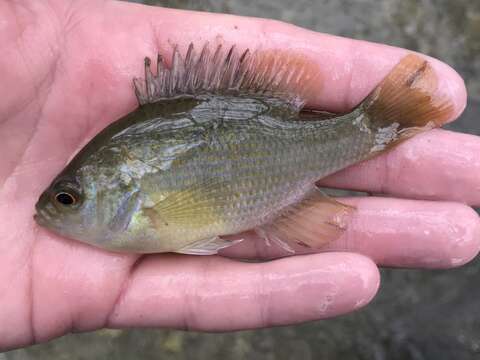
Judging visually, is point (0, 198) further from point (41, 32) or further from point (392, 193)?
point (392, 193)

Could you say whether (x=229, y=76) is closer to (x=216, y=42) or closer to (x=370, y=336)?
(x=216, y=42)

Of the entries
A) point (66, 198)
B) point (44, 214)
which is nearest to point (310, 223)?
point (66, 198)

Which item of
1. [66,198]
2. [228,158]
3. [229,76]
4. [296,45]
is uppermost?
[296,45]

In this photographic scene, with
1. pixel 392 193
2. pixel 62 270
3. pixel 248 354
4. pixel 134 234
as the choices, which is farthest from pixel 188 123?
pixel 248 354

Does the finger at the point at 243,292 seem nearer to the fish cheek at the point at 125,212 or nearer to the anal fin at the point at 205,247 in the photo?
the anal fin at the point at 205,247

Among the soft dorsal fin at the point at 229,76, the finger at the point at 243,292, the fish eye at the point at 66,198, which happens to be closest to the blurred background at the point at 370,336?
the finger at the point at 243,292

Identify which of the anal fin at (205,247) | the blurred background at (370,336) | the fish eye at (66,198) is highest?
the fish eye at (66,198)

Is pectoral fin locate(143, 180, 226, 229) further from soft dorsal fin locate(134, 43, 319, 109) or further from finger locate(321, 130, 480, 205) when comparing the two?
finger locate(321, 130, 480, 205)
